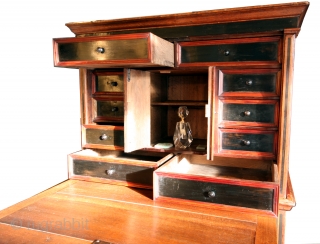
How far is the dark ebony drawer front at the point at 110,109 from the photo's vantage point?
72.6 inches

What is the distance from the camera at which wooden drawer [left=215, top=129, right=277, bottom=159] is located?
152cm

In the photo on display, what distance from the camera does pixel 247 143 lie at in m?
1.56

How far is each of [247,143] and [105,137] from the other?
0.87 m

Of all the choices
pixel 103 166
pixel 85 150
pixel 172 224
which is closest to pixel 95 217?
pixel 172 224

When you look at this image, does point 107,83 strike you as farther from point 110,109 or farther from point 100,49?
point 100,49

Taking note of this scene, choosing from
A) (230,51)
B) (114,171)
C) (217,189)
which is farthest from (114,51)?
(217,189)

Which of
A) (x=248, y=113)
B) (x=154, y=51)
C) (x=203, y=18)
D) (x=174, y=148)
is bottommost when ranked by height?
(x=174, y=148)

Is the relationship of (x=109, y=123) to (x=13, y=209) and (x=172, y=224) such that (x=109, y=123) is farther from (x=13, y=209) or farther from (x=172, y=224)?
(x=172, y=224)

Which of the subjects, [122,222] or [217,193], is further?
[217,193]

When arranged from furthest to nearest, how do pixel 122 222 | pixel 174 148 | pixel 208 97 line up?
pixel 174 148
pixel 208 97
pixel 122 222

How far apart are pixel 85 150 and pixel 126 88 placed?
589 millimetres

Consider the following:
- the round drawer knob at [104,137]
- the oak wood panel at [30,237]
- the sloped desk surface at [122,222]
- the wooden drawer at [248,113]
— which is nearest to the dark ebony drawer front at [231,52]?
the wooden drawer at [248,113]

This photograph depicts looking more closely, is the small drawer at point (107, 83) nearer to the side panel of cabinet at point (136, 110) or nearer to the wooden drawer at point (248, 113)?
the side panel of cabinet at point (136, 110)

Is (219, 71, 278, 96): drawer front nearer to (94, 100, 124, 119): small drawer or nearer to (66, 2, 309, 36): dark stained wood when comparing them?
(66, 2, 309, 36): dark stained wood
